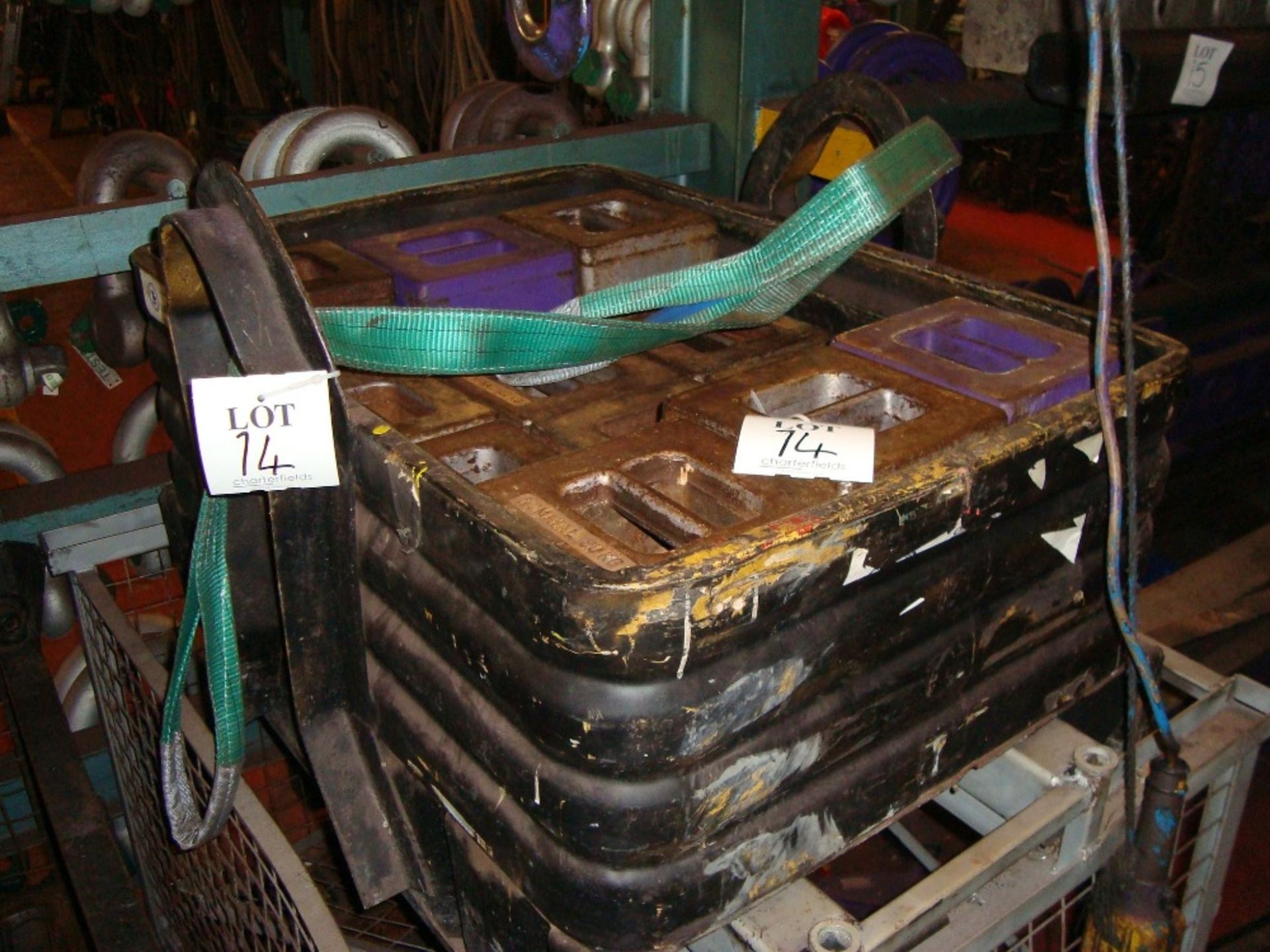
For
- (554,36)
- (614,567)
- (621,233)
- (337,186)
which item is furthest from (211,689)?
(554,36)

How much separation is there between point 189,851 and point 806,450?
762mm

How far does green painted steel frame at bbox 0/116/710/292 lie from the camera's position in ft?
3.96

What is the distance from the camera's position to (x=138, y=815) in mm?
1197

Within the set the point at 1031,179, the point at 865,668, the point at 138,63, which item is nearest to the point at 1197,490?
the point at 865,668

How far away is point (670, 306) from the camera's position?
3.12ft

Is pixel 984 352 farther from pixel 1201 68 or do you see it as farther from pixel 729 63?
pixel 1201 68

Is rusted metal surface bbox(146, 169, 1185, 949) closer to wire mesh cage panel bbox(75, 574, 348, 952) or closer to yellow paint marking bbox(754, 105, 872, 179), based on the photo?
wire mesh cage panel bbox(75, 574, 348, 952)

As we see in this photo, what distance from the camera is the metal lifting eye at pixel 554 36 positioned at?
1931 millimetres

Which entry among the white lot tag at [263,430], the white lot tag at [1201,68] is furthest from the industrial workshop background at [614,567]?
the white lot tag at [1201,68]

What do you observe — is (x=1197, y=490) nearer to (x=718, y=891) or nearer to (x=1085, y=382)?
(x=1085, y=382)

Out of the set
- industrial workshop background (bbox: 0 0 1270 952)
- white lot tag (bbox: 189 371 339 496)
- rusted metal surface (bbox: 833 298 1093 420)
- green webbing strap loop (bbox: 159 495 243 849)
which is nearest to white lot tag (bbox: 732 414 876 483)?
industrial workshop background (bbox: 0 0 1270 952)

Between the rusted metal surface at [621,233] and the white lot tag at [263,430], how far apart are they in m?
0.47

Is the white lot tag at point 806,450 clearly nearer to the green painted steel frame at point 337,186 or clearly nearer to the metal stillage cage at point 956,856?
the metal stillage cage at point 956,856

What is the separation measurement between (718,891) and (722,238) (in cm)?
76
